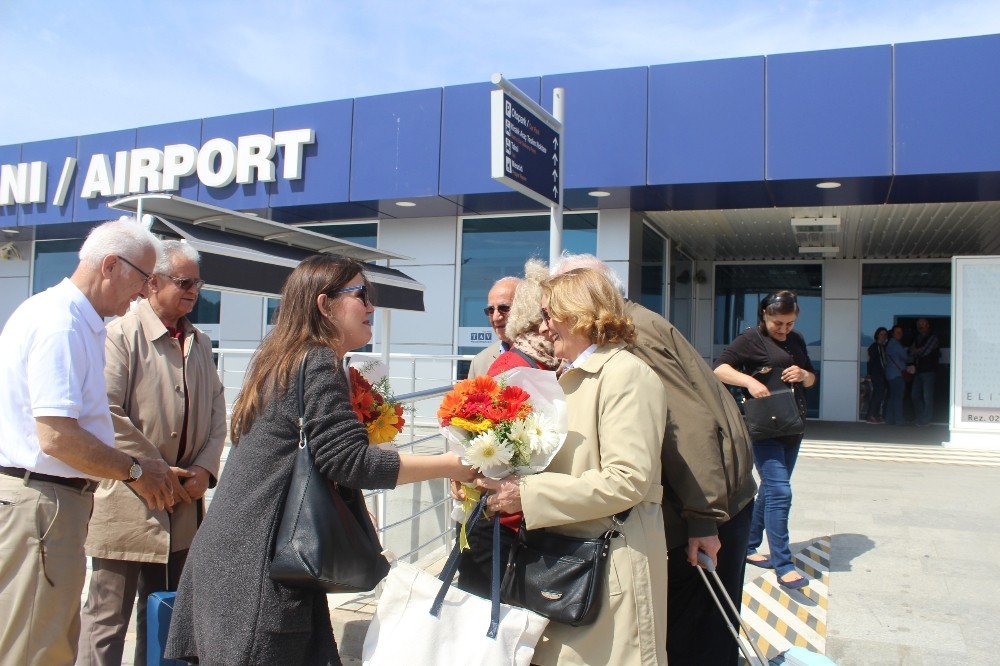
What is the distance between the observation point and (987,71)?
871 centimetres

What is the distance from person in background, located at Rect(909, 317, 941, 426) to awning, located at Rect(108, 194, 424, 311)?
11.8 m

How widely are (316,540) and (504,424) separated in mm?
611

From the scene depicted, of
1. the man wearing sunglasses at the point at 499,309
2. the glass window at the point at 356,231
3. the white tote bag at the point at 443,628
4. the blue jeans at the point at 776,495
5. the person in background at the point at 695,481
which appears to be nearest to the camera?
the white tote bag at the point at 443,628

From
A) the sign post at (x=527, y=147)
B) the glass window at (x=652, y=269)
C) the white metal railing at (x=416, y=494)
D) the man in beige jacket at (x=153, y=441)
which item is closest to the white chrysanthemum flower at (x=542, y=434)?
the white metal railing at (x=416, y=494)

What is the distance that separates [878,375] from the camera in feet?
47.5

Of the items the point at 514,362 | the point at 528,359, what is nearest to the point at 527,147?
the point at 528,359

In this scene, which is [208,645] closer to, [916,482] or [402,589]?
[402,589]

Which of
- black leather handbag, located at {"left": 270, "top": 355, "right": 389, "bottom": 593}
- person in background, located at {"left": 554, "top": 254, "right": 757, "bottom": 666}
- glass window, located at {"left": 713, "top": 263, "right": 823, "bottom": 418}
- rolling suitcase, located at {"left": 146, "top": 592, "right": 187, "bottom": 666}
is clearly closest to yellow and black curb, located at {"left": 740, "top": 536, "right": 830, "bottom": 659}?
person in background, located at {"left": 554, "top": 254, "right": 757, "bottom": 666}

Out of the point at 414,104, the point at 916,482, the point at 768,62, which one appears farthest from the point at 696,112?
the point at 916,482

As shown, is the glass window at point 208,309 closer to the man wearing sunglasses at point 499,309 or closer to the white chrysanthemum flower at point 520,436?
the man wearing sunglasses at point 499,309

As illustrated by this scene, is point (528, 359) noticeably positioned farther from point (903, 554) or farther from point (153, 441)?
point (903, 554)

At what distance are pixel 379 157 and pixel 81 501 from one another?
9.09 metres

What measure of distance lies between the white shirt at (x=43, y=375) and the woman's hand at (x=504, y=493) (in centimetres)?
A: 134

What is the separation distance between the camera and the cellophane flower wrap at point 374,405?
8.04 feet
